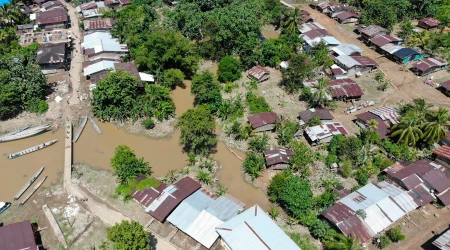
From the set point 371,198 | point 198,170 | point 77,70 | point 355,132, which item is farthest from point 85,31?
point 371,198

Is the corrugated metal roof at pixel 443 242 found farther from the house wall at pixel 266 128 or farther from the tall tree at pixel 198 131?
the tall tree at pixel 198 131

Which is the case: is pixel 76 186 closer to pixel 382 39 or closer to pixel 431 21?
pixel 382 39

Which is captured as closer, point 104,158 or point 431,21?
point 104,158

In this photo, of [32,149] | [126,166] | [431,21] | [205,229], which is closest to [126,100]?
[126,166]

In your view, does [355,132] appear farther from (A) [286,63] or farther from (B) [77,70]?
(B) [77,70]

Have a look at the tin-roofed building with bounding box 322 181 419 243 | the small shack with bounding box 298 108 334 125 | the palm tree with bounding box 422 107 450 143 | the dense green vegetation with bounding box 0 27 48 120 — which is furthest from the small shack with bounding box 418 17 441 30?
the dense green vegetation with bounding box 0 27 48 120

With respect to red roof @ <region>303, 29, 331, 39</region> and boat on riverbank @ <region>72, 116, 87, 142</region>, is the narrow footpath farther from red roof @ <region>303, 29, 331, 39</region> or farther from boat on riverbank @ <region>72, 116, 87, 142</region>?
red roof @ <region>303, 29, 331, 39</region>
